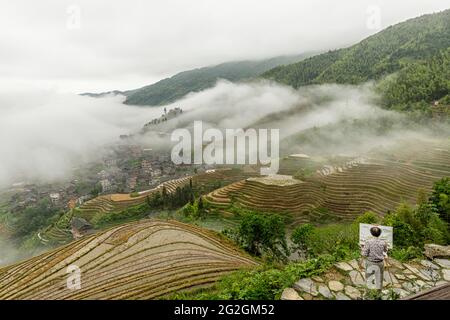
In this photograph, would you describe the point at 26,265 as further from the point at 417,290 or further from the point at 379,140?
the point at 379,140

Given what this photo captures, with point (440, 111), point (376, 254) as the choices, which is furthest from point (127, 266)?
point (440, 111)

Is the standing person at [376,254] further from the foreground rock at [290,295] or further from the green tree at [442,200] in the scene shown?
the green tree at [442,200]

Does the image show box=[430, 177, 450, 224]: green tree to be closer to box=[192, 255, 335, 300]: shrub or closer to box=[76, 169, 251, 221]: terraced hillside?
box=[192, 255, 335, 300]: shrub

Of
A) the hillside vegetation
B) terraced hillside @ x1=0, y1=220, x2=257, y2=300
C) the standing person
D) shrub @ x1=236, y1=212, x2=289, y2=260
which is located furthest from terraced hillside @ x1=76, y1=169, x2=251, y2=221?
the standing person

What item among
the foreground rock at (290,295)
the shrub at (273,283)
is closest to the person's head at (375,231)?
the shrub at (273,283)

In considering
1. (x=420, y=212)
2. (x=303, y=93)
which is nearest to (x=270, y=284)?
(x=420, y=212)
